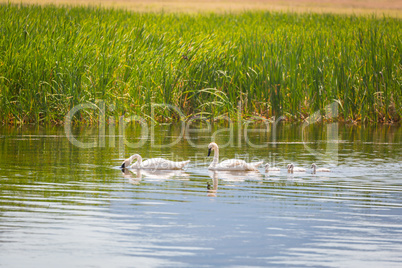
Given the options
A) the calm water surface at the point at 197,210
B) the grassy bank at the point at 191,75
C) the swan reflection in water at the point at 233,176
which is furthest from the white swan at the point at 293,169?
the grassy bank at the point at 191,75

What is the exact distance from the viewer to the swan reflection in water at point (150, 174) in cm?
1213

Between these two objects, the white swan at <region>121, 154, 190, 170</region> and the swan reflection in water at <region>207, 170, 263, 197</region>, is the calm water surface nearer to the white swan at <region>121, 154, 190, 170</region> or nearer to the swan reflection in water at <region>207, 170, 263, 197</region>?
the swan reflection in water at <region>207, 170, 263, 197</region>

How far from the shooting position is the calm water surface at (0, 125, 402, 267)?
23.5ft

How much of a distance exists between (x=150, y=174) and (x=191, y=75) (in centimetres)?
899

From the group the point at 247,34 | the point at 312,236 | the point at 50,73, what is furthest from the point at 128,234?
the point at 247,34

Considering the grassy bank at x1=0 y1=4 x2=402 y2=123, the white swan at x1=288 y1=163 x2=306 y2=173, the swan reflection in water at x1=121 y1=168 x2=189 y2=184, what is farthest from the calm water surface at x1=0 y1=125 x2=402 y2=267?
the grassy bank at x1=0 y1=4 x2=402 y2=123

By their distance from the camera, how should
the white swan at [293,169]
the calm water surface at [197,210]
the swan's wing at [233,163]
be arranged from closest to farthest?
the calm water surface at [197,210]
the white swan at [293,169]
the swan's wing at [233,163]

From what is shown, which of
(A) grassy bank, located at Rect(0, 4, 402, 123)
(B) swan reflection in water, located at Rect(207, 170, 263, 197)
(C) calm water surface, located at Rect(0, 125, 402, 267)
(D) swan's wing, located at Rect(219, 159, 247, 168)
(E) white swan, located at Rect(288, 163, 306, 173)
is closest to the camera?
(C) calm water surface, located at Rect(0, 125, 402, 267)

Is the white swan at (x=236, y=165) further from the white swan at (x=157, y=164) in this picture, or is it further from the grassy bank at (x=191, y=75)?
the grassy bank at (x=191, y=75)

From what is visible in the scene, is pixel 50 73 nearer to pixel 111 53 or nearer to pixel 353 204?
pixel 111 53

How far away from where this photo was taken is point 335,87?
2091 cm

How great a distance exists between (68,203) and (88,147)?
21.6ft

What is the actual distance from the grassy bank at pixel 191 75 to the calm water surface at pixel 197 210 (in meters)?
4.27

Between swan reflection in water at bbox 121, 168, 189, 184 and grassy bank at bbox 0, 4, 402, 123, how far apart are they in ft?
24.0
